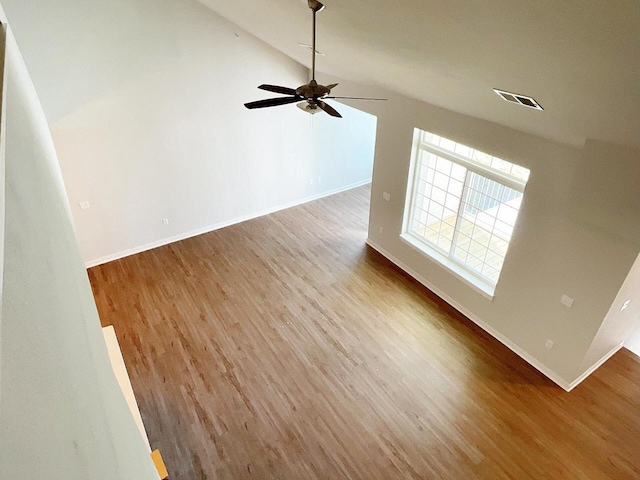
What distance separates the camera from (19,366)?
514 millimetres

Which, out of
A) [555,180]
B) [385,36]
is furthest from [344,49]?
[555,180]

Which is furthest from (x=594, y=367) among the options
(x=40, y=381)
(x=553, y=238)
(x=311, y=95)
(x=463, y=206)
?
(x=40, y=381)

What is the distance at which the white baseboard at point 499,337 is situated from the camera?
482cm

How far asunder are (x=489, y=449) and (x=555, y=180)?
9.36 feet

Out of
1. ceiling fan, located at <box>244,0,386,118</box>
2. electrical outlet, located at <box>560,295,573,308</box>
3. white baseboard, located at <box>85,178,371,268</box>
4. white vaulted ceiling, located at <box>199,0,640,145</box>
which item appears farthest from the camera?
white baseboard, located at <box>85,178,371,268</box>

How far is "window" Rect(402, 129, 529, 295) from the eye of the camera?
498cm

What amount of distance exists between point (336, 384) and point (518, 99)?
3527 mm

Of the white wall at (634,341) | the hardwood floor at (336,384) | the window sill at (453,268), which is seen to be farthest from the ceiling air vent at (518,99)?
the white wall at (634,341)

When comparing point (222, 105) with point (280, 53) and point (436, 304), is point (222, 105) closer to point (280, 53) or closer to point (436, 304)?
point (280, 53)

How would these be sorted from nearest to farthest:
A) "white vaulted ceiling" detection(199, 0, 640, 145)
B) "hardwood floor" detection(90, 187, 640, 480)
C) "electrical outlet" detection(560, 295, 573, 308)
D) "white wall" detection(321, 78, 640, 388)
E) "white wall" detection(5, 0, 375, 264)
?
"white vaulted ceiling" detection(199, 0, 640, 145) < "white wall" detection(321, 78, 640, 388) < "hardwood floor" detection(90, 187, 640, 480) < "electrical outlet" detection(560, 295, 573, 308) < "white wall" detection(5, 0, 375, 264)

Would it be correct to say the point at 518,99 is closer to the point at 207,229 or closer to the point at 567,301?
the point at 567,301

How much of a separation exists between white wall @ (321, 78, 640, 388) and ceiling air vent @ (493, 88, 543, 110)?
0.24m

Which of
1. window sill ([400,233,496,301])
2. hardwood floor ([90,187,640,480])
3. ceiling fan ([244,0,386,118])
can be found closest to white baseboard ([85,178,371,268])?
hardwood floor ([90,187,640,480])

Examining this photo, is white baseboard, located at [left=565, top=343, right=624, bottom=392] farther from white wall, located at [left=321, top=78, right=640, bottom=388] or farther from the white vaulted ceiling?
the white vaulted ceiling
